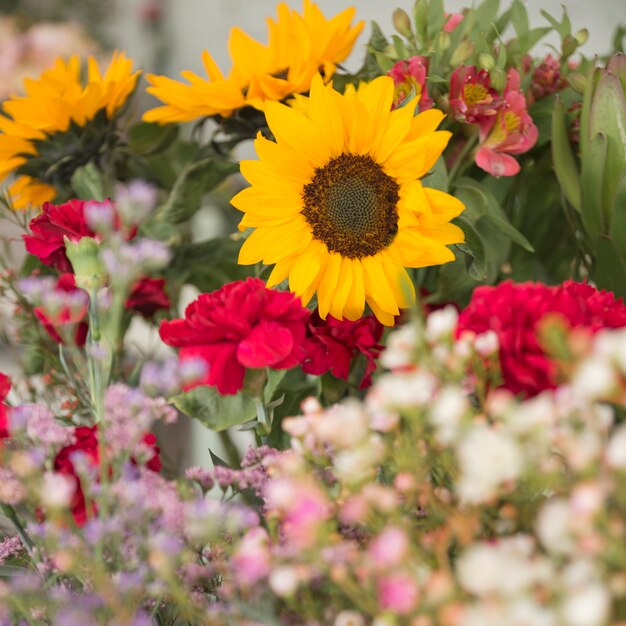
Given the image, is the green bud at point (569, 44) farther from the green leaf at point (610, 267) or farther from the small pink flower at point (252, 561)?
the small pink flower at point (252, 561)

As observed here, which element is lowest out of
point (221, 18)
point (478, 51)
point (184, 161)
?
point (221, 18)

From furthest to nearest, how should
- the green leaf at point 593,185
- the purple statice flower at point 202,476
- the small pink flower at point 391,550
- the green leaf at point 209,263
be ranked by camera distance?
the green leaf at point 209,263, the green leaf at point 593,185, the purple statice flower at point 202,476, the small pink flower at point 391,550

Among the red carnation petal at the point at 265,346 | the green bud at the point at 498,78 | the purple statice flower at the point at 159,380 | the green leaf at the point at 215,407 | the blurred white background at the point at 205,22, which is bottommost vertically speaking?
the blurred white background at the point at 205,22

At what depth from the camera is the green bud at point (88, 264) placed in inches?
11.9

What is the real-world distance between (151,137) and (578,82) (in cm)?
24

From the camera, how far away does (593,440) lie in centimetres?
16

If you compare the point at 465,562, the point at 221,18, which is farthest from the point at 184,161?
the point at 221,18

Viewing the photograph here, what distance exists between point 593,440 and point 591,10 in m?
0.84

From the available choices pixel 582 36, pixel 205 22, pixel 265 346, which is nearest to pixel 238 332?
pixel 265 346

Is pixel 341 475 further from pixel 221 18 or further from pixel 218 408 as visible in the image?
pixel 221 18

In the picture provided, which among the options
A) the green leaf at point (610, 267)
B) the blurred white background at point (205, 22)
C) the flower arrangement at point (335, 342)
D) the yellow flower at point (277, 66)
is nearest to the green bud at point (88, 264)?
the flower arrangement at point (335, 342)

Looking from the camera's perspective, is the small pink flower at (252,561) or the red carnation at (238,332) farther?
the red carnation at (238,332)

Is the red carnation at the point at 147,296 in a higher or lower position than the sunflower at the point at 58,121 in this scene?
lower

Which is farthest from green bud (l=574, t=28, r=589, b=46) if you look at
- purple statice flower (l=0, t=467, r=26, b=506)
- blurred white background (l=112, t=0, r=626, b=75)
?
blurred white background (l=112, t=0, r=626, b=75)
